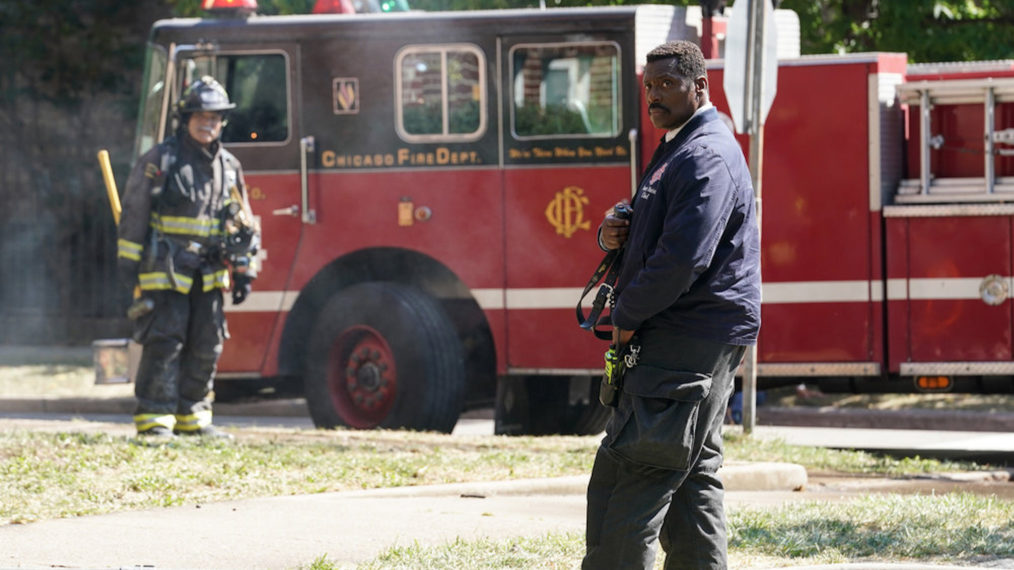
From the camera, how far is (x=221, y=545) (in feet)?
19.1

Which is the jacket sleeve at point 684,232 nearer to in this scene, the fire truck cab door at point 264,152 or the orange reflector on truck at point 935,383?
the orange reflector on truck at point 935,383

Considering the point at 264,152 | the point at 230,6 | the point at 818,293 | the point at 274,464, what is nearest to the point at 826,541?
the point at 274,464

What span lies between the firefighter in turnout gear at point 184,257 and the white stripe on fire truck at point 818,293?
1782 mm

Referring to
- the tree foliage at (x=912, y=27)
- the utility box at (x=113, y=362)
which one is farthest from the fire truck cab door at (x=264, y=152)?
the tree foliage at (x=912, y=27)

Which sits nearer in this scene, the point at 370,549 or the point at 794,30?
the point at 370,549

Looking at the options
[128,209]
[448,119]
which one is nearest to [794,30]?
[448,119]

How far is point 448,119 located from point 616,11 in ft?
4.11

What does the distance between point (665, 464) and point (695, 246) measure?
62 centimetres

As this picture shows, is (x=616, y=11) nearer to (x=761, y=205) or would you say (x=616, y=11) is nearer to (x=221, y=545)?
(x=761, y=205)

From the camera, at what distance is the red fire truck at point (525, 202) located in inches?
364

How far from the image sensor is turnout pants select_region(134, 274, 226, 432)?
8531mm

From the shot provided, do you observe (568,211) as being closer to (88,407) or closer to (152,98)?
(152,98)

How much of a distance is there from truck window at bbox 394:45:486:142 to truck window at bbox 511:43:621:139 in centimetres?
24

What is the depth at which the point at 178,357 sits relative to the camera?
862 centimetres
